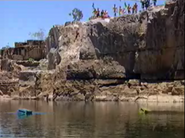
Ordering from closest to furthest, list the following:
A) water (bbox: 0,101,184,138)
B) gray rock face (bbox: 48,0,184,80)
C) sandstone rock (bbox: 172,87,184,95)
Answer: water (bbox: 0,101,184,138)
sandstone rock (bbox: 172,87,184,95)
gray rock face (bbox: 48,0,184,80)

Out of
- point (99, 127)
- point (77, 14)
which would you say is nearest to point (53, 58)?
point (77, 14)

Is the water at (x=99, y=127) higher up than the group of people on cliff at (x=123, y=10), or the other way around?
the group of people on cliff at (x=123, y=10)

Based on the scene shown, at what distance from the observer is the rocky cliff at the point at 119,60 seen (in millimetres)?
62031

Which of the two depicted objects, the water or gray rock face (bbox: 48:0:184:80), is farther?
gray rock face (bbox: 48:0:184:80)

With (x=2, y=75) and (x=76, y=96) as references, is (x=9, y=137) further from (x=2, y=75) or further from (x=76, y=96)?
(x=2, y=75)

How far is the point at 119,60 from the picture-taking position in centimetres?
7150

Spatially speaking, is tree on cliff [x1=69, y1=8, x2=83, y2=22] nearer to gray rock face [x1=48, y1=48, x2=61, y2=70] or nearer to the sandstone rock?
gray rock face [x1=48, y1=48, x2=61, y2=70]

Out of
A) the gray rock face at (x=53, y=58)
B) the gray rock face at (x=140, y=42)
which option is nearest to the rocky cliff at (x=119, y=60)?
the gray rock face at (x=140, y=42)

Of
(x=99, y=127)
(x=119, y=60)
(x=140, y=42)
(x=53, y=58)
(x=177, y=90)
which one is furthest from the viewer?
(x=53, y=58)

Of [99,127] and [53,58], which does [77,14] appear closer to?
[53,58]

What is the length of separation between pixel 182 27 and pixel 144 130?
3018 centimetres

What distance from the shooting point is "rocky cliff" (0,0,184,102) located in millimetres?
62031

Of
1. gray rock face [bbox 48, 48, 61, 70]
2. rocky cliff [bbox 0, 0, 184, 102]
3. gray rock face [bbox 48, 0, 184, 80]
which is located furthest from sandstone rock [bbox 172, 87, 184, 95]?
gray rock face [bbox 48, 48, 61, 70]

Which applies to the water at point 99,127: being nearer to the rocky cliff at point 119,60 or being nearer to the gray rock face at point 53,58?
the rocky cliff at point 119,60
